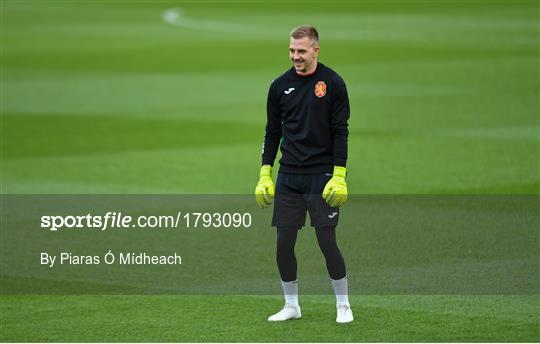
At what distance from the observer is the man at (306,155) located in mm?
9609

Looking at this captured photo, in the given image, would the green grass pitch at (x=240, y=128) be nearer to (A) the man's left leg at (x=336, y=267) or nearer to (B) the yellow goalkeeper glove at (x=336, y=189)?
(A) the man's left leg at (x=336, y=267)

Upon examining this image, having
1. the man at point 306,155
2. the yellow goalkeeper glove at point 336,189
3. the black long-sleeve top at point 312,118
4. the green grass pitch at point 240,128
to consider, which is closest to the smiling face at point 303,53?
the man at point 306,155

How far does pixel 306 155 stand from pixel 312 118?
0.30 metres

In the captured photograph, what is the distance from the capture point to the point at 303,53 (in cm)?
948

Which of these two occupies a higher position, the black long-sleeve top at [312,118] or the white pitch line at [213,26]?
the white pitch line at [213,26]

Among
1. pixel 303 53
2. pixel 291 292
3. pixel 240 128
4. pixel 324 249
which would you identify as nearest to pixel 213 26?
pixel 240 128

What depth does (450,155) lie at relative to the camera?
1803cm

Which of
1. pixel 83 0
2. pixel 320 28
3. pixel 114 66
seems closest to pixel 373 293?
pixel 114 66

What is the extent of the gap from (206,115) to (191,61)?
31.6 feet

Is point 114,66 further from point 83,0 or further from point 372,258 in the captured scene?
point 83,0

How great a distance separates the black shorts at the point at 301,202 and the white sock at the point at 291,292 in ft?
1.57

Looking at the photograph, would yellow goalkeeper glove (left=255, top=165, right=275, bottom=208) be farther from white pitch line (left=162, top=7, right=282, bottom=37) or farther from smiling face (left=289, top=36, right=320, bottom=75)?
white pitch line (left=162, top=7, right=282, bottom=37)

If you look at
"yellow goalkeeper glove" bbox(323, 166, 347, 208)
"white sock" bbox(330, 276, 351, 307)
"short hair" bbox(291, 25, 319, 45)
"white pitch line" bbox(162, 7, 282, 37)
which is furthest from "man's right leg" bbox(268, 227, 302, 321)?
"white pitch line" bbox(162, 7, 282, 37)

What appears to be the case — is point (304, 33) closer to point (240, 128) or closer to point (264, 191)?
point (264, 191)
